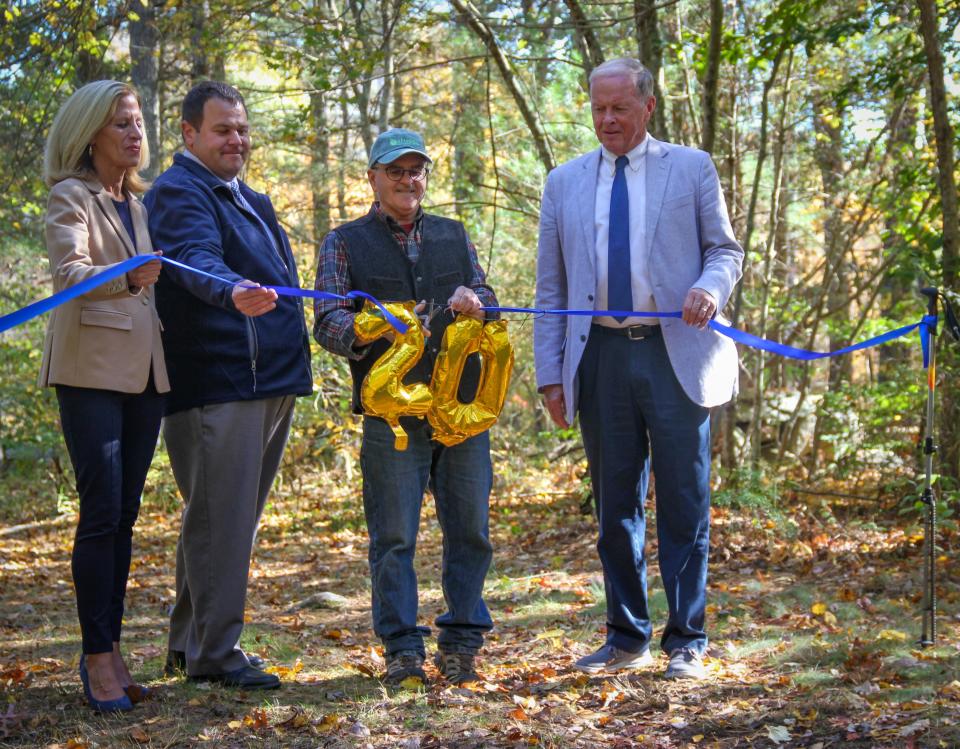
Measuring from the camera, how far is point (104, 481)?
3680mm

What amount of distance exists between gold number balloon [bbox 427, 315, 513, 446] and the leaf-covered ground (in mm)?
969

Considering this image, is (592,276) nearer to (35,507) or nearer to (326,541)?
(326,541)

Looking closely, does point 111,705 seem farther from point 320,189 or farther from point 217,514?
point 320,189

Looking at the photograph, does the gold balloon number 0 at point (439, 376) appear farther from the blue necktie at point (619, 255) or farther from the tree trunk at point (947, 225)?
the tree trunk at point (947, 225)

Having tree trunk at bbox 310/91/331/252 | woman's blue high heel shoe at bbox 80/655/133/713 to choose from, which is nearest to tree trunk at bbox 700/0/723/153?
woman's blue high heel shoe at bbox 80/655/133/713

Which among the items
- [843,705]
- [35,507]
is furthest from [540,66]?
[843,705]

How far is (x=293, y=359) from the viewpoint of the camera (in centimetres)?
410

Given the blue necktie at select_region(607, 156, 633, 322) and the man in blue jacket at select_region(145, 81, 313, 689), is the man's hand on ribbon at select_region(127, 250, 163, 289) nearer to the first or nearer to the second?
the man in blue jacket at select_region(145, 81, 313, 689)

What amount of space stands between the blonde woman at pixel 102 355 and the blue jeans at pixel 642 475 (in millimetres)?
1666

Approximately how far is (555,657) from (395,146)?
226 centimetres

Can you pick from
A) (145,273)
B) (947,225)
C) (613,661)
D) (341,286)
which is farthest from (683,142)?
(145,273)

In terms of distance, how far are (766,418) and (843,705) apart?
767 cm

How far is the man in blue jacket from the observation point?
12.9 ft

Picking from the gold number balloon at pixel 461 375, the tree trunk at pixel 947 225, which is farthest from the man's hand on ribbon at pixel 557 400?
the tree trunk at pixel 947 225
